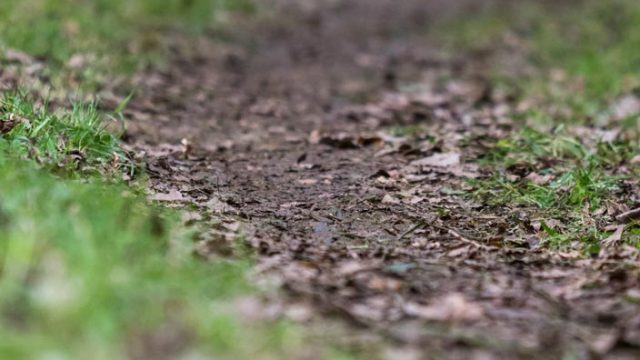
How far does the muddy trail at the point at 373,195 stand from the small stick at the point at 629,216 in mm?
491

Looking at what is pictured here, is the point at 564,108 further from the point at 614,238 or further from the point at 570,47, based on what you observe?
the point at 614,238

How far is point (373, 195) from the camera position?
5023mm

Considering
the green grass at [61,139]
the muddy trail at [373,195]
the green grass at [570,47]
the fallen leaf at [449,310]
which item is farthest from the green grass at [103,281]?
the green grass at [570,47]

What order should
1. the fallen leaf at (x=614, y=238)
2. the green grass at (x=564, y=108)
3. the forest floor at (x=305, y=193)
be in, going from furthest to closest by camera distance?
the green grass at (x=564, y=108), the fallen leaf at (x=614, y=238), the forest floor at (x=305, y=193)

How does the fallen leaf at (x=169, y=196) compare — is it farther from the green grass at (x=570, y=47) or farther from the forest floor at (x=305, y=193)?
the green grass at (x=570, y=47)

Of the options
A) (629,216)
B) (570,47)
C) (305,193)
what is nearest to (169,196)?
(305,193)

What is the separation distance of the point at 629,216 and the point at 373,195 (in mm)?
1411

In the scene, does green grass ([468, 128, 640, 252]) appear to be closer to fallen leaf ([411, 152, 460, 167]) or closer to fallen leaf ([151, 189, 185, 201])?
fallen leaf ([411, 152, 460, 167])

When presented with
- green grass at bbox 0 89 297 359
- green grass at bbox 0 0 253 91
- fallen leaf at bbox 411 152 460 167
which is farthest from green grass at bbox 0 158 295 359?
green grass at bbox 0 0 253 91

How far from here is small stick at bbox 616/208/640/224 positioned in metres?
4.56

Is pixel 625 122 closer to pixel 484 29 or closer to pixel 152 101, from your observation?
pixel 152 101

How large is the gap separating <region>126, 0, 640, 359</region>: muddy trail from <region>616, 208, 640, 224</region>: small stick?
49 centimetres

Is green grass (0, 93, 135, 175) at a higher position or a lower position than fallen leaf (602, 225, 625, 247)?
higher

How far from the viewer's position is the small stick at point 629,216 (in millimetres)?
4562
